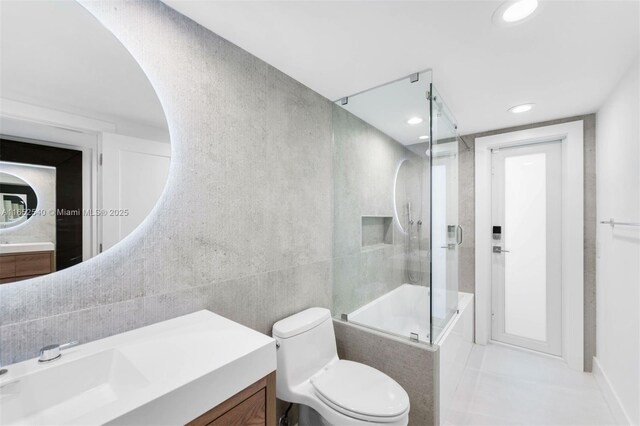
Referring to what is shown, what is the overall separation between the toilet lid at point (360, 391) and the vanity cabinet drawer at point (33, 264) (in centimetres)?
131

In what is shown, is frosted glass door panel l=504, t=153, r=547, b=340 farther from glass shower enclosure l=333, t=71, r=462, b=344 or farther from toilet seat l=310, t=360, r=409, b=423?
toilet seat l=310, t=360, r=409, b=423

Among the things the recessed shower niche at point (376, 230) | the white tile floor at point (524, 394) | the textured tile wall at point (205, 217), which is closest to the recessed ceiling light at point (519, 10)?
the textured tile wall at point (205, 217)

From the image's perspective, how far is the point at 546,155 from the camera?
273 cm

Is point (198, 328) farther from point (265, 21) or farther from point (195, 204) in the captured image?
point (265, 21)

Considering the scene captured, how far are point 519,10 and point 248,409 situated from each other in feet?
6.40

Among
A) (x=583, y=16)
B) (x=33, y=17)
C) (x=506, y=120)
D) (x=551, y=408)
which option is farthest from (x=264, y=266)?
(x=506, y=120)

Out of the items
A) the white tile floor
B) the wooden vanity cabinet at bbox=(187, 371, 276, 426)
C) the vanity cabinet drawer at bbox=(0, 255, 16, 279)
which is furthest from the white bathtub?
the vanity cabinet drawer at bbox=(0, 255, 16, 279)

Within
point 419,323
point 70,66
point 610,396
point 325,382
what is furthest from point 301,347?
point 610,396

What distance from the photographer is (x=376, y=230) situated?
2.44 meters

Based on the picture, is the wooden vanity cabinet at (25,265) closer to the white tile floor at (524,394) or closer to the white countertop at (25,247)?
the white countertop at (25,247)

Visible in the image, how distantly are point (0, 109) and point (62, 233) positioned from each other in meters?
0.43

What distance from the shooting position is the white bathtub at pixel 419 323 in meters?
1.82

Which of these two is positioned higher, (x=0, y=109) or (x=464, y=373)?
(x=0, y=109)

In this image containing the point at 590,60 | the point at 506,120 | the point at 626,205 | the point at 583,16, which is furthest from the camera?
the point at 506,120
